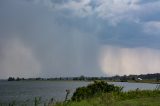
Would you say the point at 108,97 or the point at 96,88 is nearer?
the point at 108,97

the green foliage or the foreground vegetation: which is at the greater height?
the green foliage

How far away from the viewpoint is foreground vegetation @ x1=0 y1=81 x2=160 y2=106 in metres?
20.3

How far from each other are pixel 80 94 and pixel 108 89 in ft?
10.5

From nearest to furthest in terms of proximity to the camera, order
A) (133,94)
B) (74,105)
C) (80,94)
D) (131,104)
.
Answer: (74,105), (131,104), (133,94), (80,94)

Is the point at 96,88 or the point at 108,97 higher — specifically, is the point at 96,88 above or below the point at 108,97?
above

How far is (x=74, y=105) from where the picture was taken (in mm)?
21188

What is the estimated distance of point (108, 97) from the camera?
19.9 m

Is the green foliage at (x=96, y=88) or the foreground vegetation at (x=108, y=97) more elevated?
the green foliage at (x=96, y=88)

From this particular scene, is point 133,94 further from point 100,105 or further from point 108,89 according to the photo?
point 100,105

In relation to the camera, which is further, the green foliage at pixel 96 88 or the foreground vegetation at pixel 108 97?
the green foliage at pixel 96 88

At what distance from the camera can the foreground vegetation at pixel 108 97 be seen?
2035 cm

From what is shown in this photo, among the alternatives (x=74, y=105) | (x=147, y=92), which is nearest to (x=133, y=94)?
(x=147, y=92)

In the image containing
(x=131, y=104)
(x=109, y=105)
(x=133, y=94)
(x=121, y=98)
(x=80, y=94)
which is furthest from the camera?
(x=80, y=94)

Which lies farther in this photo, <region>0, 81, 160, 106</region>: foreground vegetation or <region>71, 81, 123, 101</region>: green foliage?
<region>71, 81, 123, 101</region>: green foliage
